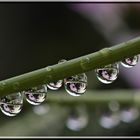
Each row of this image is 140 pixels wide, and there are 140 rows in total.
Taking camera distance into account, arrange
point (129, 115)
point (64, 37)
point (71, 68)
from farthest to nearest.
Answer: point (64, 37), point (129, 115), point (71, 68)

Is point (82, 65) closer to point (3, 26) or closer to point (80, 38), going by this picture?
point (80, 38)

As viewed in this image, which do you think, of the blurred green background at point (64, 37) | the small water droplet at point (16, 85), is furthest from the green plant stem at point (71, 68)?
the blurred green background at point (64, 37)

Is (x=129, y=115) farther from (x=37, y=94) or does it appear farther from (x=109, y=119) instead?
(x=37, y=94)

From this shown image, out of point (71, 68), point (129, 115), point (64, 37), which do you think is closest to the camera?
point (71, 68)

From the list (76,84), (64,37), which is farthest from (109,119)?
(76,84)

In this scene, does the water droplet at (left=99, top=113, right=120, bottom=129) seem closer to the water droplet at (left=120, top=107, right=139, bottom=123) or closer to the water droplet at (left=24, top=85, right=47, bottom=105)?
the water droplet at (left=120, top=107, right=139, bottom=123)

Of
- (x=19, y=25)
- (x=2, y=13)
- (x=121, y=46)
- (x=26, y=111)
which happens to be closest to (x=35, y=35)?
(x=19, y=25)
